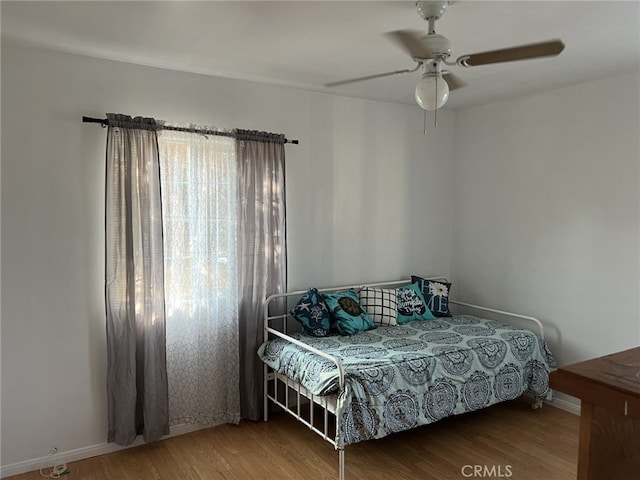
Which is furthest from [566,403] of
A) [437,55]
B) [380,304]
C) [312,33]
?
[312,33]

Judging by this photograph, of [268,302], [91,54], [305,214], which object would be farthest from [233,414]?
[91,54]

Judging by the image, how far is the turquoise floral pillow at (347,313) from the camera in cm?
354

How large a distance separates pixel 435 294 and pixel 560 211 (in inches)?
46.3

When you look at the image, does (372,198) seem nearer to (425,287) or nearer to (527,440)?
(425,287)

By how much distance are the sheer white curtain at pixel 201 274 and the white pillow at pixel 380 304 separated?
1051mm

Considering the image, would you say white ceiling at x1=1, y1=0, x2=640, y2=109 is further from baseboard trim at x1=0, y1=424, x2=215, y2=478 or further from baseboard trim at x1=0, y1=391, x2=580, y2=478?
baseboard trim at x1=0, y1=424, x2=215, y2=478

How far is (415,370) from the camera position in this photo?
2.94 metres

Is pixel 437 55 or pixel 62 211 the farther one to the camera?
pixel 62 211

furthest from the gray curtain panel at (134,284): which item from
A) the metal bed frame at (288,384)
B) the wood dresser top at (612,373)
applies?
the wood dresser top at (612,373)

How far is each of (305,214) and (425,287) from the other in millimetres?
1250

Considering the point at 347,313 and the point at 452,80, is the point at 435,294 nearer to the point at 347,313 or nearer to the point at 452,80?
the point at 347,313

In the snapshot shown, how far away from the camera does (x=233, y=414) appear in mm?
3443

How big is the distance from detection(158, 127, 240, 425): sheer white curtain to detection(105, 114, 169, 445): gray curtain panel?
12cm

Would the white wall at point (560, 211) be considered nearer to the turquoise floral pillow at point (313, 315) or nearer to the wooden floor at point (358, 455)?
the wooden floor at point (358, 455)
